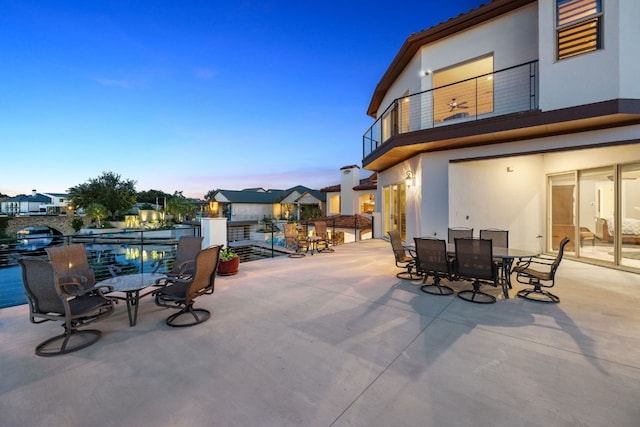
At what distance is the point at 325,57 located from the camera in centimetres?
1473

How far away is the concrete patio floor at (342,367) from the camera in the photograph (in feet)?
6.85

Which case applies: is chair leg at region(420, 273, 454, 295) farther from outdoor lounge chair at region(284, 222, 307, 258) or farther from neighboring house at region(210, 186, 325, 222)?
neighboring house at region(210, 186, 325, 222)

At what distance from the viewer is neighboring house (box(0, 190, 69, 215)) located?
53531mm

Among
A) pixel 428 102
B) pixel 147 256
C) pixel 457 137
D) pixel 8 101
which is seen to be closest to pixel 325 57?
pixel 428 102

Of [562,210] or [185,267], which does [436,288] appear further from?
[562,210]

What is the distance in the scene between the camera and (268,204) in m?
40.7

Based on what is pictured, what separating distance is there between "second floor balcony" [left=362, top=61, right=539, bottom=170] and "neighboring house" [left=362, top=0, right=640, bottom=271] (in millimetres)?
37

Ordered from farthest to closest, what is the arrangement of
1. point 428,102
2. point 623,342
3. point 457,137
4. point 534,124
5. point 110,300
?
point 428,102, point 457,137, point 534,124, point 110,300, point 623,342

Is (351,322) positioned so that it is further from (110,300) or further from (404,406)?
(110,300)

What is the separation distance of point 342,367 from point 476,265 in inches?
133

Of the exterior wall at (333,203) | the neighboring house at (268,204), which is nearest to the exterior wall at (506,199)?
the exterior wall at (333,203)

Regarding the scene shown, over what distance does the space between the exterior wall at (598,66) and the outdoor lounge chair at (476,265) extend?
4521mm

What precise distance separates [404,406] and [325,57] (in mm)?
16192

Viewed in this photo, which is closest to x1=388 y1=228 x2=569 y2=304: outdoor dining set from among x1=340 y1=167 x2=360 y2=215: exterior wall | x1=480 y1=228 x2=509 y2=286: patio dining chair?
x1=480 y1=228 x2=509 y2=286: patio dining chair
